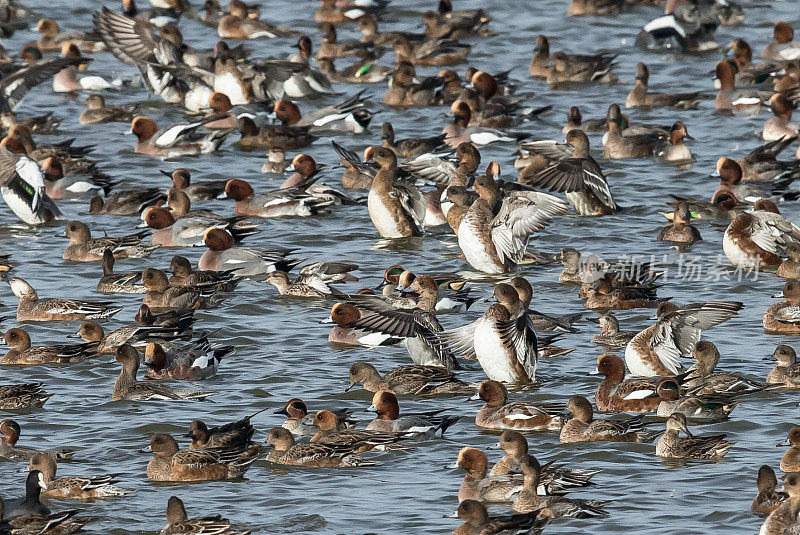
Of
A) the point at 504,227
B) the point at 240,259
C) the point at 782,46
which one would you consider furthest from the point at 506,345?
the point at 782,46

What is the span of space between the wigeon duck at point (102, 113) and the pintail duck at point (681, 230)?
9.76 m

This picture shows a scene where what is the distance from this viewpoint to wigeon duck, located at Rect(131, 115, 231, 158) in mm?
22109

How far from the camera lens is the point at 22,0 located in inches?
1305

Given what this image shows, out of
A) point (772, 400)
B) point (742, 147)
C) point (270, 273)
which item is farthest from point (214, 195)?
point (772, 400)

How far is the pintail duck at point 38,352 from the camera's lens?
1371 centimetres

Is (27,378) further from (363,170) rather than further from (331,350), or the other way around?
(363,170)

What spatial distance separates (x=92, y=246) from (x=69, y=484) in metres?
6.92

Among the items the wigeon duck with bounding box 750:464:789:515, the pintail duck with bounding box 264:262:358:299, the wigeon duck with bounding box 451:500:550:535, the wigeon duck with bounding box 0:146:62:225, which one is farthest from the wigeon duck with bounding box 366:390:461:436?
the wigeon duck with bounding box 0:146:62:225

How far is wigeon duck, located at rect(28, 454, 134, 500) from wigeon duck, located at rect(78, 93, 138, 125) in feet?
45.7

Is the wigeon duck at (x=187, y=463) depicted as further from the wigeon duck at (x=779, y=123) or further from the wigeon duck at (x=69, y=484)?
the wigeon duck at (x=779, y=123)

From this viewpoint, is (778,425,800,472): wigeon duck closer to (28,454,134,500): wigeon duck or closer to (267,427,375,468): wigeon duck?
(267,427,375,468): wigeon duck

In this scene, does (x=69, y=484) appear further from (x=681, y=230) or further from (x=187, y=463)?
(x=681, y=230)

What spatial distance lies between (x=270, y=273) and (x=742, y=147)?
8.79 metres

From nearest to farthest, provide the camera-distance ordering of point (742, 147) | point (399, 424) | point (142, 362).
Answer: point (399, 424)
point (142, 362)
point (742, 147)
